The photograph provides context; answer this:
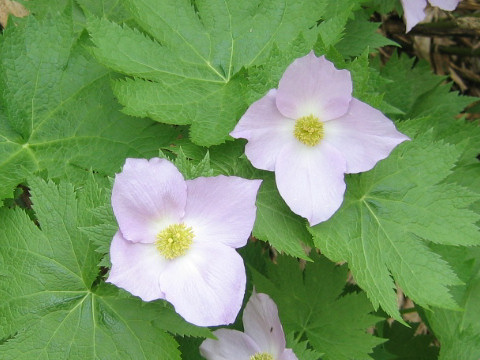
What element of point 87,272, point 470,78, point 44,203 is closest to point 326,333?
point 87,272

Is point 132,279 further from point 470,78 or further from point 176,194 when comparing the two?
Answer: point 470,78

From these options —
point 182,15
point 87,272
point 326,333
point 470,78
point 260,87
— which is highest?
point 182,15

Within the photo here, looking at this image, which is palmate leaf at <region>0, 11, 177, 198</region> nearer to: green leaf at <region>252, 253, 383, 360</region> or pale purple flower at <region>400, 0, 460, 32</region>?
green leaf at <region>252, 253, 383, 360</region>

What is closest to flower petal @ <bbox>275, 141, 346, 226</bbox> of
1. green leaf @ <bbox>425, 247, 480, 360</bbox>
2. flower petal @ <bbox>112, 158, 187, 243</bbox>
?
flower petal @ <bbox>112, 158, 187, 243</bbox>

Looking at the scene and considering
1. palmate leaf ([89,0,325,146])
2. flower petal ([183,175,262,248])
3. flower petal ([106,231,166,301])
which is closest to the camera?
flower petal ([106,231,166,301])

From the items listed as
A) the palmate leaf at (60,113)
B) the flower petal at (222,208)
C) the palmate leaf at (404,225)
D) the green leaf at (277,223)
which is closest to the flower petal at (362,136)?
the palmate leaf at (404,225)

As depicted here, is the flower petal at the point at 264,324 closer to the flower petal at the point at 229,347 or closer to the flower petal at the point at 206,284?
the flower petal at the point at 229,347
